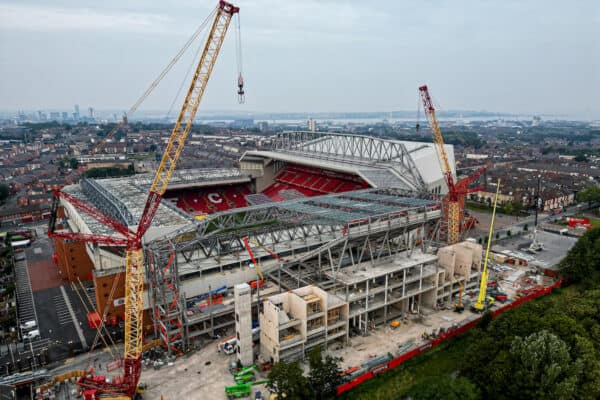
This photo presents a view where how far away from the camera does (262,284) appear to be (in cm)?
4156

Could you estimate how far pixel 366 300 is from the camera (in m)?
36.7

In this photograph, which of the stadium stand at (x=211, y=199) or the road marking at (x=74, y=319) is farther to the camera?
the stadium stand at (x=211, y=199)

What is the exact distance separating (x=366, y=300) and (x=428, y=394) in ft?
42.2

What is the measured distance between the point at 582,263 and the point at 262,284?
123ft

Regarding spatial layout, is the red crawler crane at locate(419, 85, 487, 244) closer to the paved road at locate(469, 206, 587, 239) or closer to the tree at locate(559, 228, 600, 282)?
the paved road at locate(469, 206, 587, 239)

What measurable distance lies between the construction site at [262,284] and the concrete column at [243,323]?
98mm

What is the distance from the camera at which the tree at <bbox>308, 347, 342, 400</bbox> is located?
26.6 metres

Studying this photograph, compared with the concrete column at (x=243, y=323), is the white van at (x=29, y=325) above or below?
below

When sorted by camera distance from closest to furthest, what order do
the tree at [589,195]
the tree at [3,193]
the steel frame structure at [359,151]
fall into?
the steel frame structure at [359,151] < the tree at [589,195] < the tree at [3,193]

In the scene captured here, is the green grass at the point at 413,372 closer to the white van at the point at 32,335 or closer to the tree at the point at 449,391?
→ the tree at the point at 449,391

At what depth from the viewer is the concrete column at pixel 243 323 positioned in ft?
104

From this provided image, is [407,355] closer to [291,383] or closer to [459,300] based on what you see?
[291,383]

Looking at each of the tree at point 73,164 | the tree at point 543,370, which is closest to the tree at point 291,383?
the tree at point 543,370

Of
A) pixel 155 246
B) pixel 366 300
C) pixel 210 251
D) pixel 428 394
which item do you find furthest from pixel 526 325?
pixel 155 246
